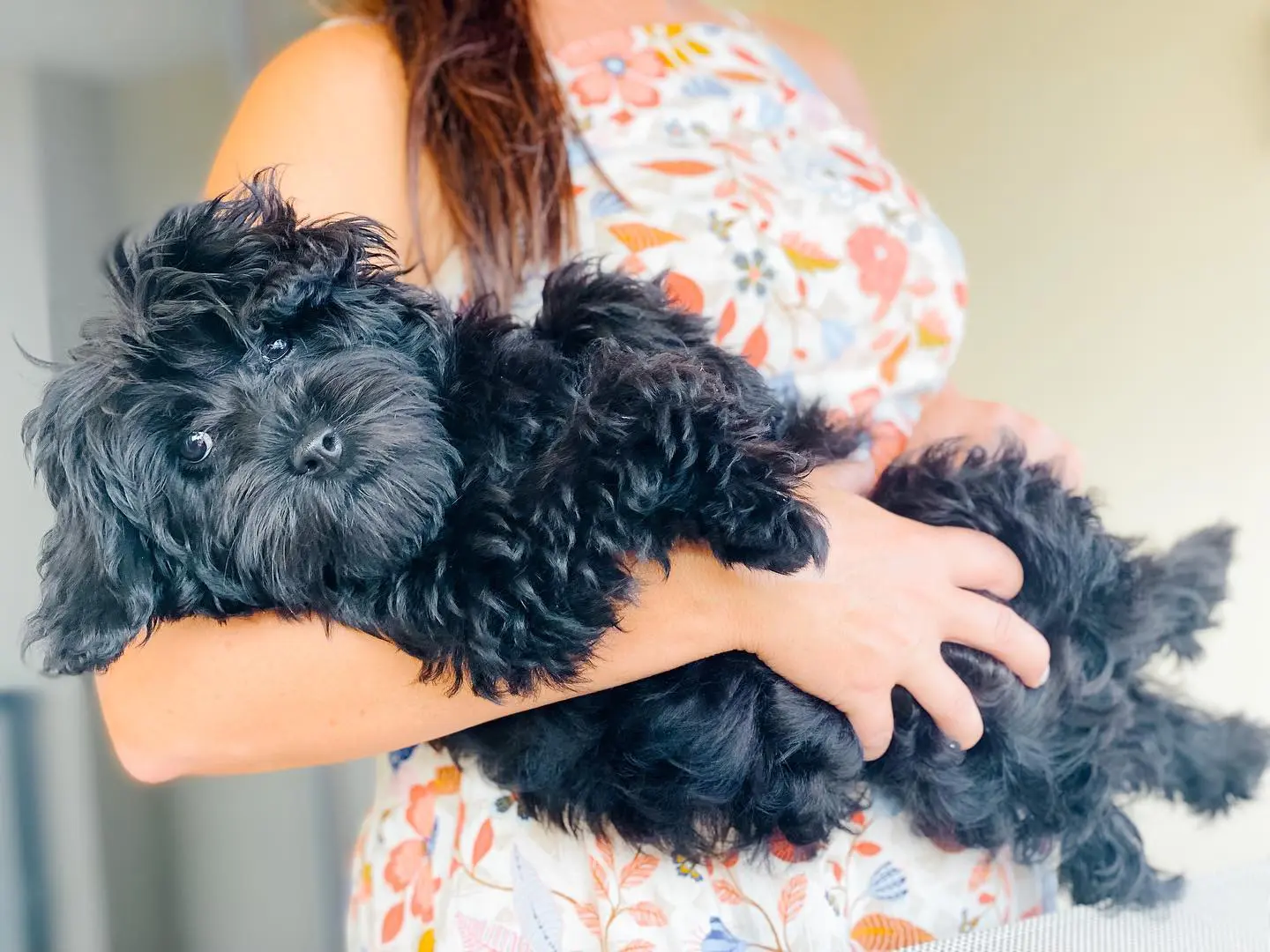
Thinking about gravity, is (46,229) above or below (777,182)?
below

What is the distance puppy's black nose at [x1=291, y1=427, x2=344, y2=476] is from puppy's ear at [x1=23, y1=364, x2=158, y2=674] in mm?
154

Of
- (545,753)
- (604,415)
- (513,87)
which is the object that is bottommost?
(545,753)

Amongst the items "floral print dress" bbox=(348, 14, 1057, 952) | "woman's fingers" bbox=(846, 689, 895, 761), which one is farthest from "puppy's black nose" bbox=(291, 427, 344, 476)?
"woman's fingers" bbox=(846, 689, 895, 761)

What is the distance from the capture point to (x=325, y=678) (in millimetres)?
802

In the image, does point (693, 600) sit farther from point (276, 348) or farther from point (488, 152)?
point (488, 152)

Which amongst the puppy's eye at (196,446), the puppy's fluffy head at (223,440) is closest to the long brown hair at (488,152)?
the puppy's fluffy head at (223,440)

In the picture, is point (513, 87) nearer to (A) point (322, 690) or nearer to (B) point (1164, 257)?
(A) point (322, 690)

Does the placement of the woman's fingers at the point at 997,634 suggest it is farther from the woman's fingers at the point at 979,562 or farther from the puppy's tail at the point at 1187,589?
the puppy's tail at the point at 1187,589

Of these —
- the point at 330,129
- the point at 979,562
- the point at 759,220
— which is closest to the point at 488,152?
the point at 330,129

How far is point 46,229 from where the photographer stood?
129 cm

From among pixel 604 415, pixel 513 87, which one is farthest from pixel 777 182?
pixel 604 415

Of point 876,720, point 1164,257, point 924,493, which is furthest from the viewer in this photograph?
point 1164,257

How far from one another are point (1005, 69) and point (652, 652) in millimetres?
1457

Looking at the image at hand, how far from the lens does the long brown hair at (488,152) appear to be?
39.7 inches
